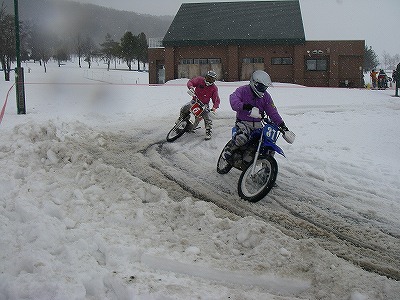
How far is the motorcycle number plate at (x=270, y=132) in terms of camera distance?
21.4ft

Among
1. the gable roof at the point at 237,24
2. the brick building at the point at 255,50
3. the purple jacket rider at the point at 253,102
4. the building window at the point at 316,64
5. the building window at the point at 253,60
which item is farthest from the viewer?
the building window at the point at 253,60

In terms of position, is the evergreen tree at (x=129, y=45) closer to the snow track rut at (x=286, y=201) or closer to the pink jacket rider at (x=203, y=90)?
the pink jacket rider at (x=203, y=90)

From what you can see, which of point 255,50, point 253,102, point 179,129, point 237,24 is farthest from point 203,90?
point 237,24

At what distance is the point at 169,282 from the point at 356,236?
8.71ft

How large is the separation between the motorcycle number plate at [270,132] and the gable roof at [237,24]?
3257cm

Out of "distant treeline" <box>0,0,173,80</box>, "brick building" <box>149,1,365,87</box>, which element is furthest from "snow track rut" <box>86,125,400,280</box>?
"brick building" <box>149,1,365,87</box>

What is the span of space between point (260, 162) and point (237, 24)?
36111mm

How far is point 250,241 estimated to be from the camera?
15.7 ft

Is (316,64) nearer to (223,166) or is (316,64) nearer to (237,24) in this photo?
(237,24)

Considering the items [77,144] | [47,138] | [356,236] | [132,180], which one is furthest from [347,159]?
[47,138]

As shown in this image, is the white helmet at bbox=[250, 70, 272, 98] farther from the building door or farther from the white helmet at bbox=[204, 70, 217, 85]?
the building door

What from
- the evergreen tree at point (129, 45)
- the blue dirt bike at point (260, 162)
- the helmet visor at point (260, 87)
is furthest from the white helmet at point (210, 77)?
the evergreen tree at point (129, 45)

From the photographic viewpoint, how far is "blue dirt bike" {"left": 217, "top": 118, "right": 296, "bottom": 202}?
20.4 ft

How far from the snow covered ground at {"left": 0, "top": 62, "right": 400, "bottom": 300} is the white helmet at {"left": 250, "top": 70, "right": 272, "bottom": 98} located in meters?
1.62
